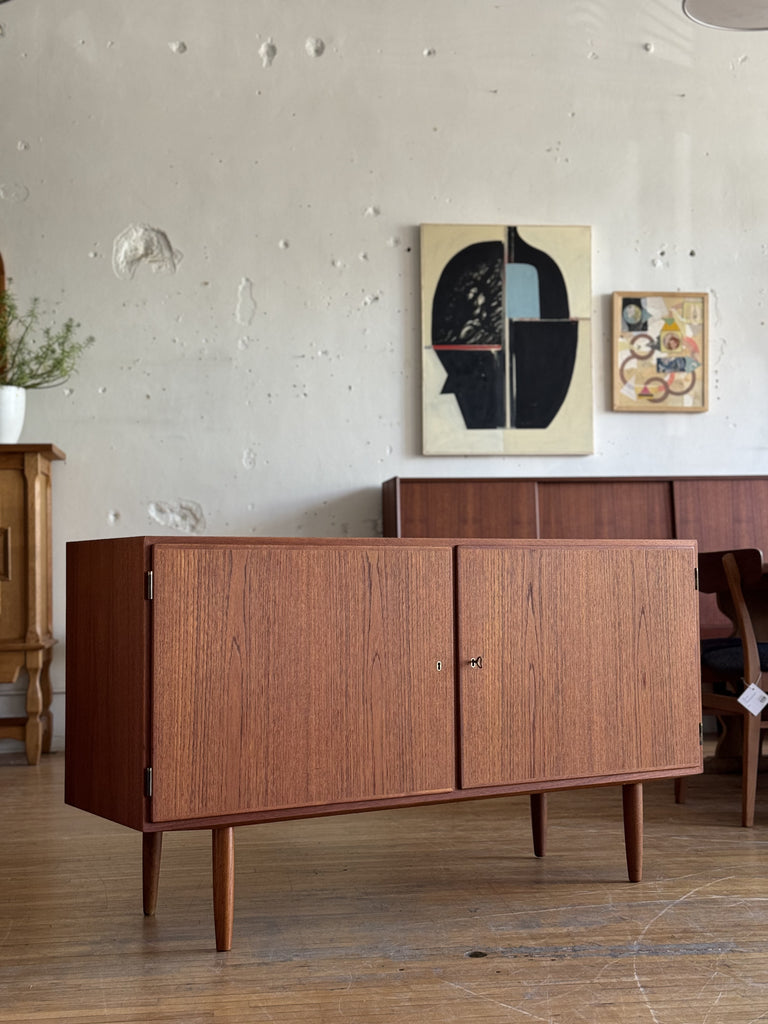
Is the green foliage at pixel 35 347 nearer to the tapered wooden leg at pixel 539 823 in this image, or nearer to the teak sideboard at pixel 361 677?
the teak sideboard at pixel 361 677

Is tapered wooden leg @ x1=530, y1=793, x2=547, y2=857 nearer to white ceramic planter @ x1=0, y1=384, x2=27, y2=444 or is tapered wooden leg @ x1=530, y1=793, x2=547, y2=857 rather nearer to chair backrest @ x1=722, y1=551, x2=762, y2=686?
chair backrest @ x1=722, y1=551, x2=762, y2=686

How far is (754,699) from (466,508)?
2.15 metres

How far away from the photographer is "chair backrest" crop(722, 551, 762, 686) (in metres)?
3.59

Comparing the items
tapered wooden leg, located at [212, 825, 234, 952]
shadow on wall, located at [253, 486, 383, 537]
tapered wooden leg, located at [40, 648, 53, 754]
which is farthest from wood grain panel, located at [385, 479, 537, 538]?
tapered wooden leg, located at [212, 825, 234, 952]

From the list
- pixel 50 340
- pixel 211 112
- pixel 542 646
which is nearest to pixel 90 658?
pixel 542 646

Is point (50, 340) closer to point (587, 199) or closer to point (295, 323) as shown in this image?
point (295, 323)

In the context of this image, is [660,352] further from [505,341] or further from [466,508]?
[466,508]

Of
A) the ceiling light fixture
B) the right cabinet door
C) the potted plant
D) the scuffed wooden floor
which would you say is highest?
the ceiling light fixture

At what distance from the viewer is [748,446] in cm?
609

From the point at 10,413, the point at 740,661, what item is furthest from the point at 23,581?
the point at 740,661

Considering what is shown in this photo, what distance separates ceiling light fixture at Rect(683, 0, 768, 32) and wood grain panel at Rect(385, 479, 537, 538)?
93.1 inches

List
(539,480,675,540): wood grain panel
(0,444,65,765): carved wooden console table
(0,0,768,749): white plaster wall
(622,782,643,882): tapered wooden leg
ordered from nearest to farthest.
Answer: (622,782,643,882): tapered wooden leg
(0,444,65,765): carved wooden console table
(539,480,675,540): wood grain panel
(0,0,768,749): white plaster wall

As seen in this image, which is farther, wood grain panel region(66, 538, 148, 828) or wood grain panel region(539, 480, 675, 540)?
wood grain panel region(539, 480, 675, 540)

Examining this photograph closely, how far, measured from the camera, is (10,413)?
520 cm
